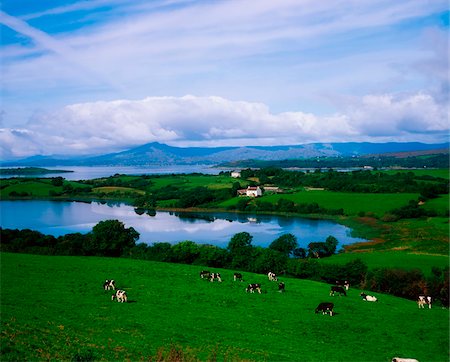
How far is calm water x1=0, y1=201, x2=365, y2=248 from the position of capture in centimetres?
6925

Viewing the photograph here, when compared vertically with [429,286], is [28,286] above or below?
above

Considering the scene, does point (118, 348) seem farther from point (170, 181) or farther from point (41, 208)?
point (170, 181)

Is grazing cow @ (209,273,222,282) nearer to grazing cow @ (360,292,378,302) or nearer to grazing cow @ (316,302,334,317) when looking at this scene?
grazing cow @ (316,302,334,317)

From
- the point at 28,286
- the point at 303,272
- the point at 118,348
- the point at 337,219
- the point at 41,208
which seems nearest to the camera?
the point at 118,348

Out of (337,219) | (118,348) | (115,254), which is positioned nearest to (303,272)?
(115,254)

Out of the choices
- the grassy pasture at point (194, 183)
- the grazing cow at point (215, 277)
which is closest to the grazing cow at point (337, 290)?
the grazing cow at point (215, 277)

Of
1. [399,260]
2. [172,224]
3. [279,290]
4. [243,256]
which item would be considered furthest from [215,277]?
[172,224]

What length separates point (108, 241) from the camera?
46125mm

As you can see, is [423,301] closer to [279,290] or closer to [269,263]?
[279,290]

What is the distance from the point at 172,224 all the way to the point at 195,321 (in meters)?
65.8

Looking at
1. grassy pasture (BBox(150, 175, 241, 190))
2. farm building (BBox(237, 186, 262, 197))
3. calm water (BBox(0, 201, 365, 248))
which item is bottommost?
calm water (BBox(0, 201, 365, 248))

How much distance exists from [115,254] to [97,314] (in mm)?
27932

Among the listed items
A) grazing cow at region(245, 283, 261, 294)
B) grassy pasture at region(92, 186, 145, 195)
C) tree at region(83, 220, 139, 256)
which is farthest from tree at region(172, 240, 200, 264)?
grassy pasture at region(92, 186, 145, 195)

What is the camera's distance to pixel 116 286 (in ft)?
85.3
